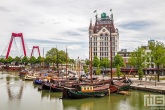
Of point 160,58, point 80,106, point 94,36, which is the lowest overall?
point 80,106

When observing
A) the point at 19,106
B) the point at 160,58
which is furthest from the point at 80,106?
the point at 160,58

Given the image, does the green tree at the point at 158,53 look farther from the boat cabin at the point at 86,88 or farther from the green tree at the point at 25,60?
the green tree at the point at 25,60

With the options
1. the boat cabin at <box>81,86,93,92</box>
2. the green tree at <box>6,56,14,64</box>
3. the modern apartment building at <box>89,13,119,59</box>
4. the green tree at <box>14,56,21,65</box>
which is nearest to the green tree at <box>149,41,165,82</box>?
the boat cabin at <box>81,86,93,92</box>

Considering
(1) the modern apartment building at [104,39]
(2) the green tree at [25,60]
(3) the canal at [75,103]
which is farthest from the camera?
(2) the green tree at [25,60]

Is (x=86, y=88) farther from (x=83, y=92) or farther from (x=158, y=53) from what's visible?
(x=158, y=53)

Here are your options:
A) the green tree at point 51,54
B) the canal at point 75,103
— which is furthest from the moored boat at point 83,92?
the green tree at point 51,54

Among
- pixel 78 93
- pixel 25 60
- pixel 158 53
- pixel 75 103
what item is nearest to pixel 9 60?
pixel 25 60

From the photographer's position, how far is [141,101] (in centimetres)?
4538

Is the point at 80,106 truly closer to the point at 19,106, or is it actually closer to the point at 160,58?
the point at 19,106

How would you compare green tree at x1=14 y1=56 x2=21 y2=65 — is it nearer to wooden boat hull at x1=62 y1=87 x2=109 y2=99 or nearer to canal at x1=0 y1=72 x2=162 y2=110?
canal at x1=0 y1=72 x2=162 y2=110

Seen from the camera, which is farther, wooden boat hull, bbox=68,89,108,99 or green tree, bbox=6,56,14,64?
green tree, bbox=6,56,14,64

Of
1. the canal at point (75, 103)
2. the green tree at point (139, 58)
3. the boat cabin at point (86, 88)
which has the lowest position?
the canal at point (75, 103)

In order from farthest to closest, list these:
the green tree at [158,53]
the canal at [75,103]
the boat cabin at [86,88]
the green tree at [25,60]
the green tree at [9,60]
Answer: the green tree at [9,60] → the green tree at [25,60] → the green tree at [158,53] → the boat cabin at [86,88] → the canal at [75,103]

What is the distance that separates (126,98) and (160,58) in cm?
2281
